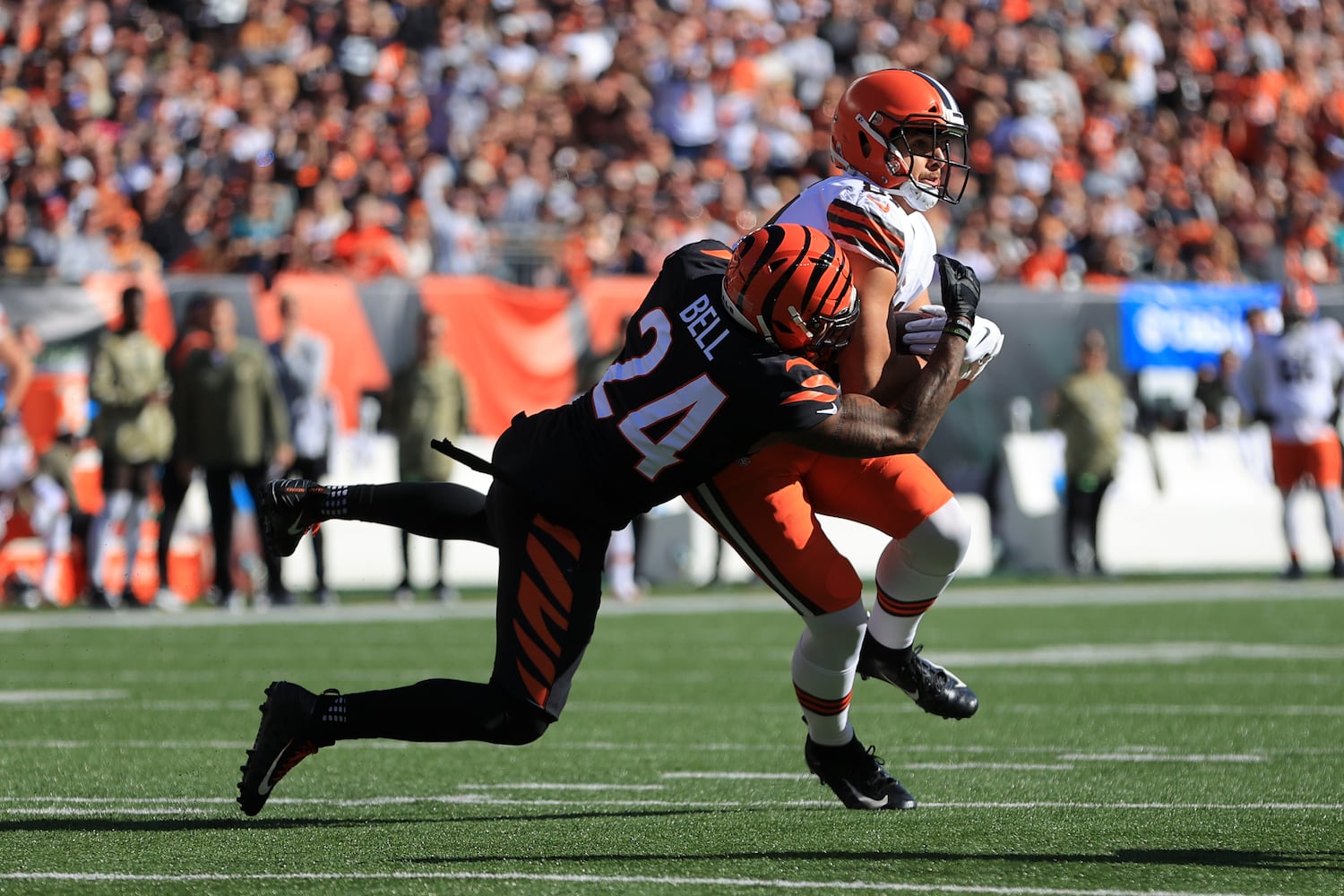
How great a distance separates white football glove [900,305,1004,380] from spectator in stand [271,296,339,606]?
7.89m

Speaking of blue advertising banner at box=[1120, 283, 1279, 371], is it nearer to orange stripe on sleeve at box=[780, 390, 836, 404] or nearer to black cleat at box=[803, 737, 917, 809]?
black cleat at box=[803, 737, 917, 809]

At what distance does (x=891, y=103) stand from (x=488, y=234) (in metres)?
11.0

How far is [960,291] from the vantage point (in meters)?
4.68

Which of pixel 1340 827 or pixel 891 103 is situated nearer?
pixel 1340 827

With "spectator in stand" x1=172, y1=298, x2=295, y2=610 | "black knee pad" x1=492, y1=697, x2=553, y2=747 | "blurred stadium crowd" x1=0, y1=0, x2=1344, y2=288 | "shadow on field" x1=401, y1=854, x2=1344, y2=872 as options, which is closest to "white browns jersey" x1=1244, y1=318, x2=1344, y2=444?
"blurred stadium crowd" x1=0, y1=0, x2=1344, y2=288

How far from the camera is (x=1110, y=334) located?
52.1 feet

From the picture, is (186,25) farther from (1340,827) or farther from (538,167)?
(1340,827)

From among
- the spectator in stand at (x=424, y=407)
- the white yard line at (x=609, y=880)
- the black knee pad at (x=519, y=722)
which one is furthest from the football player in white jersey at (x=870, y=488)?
the spectator in stand at (x=424, y=407)

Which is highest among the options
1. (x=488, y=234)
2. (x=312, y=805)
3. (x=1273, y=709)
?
(x=312, y=805)

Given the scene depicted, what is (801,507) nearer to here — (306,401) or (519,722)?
(519,722)

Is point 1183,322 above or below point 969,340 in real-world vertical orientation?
below

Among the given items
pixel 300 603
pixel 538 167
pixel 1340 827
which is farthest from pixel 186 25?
pixel 1340 827

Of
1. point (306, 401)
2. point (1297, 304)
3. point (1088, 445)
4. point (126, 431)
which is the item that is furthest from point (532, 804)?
point (1297, 304)

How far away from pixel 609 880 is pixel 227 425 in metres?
8.42
